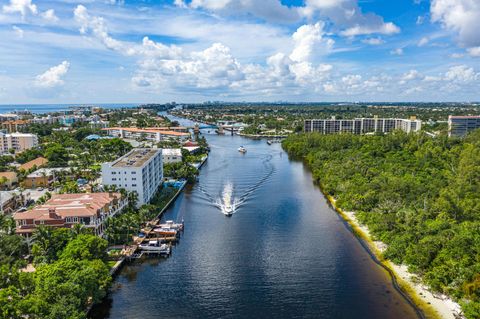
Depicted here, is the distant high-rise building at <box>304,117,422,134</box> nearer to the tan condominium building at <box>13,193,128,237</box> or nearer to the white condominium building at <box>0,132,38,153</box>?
the white condominium building at <box>0,132,38,153</box>

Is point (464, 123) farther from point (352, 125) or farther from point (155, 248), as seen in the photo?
point (155, 248)

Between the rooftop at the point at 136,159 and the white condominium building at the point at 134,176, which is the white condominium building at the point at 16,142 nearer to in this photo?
the rooftop at the point at 136,159

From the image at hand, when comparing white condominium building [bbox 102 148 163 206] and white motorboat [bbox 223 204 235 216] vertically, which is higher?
white condominium building [bbox 102 148 163 206]

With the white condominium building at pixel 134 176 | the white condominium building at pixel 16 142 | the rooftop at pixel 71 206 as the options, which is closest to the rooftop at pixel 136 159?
the white condominium building at pixel 134 176

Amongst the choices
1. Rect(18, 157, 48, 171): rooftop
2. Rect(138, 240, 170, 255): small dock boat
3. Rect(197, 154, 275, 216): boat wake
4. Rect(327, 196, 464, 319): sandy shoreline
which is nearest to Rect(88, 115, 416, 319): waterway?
Rect(197, 154, 275, 216): boat wake

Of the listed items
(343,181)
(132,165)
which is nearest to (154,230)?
(132,165)

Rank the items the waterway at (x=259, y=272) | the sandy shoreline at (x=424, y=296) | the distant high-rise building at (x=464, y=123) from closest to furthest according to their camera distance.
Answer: the sandy shoreline at (x=424, y=296), the waterway at (x=259, y=272), the distant high-rise building at (x=464, y=123)
